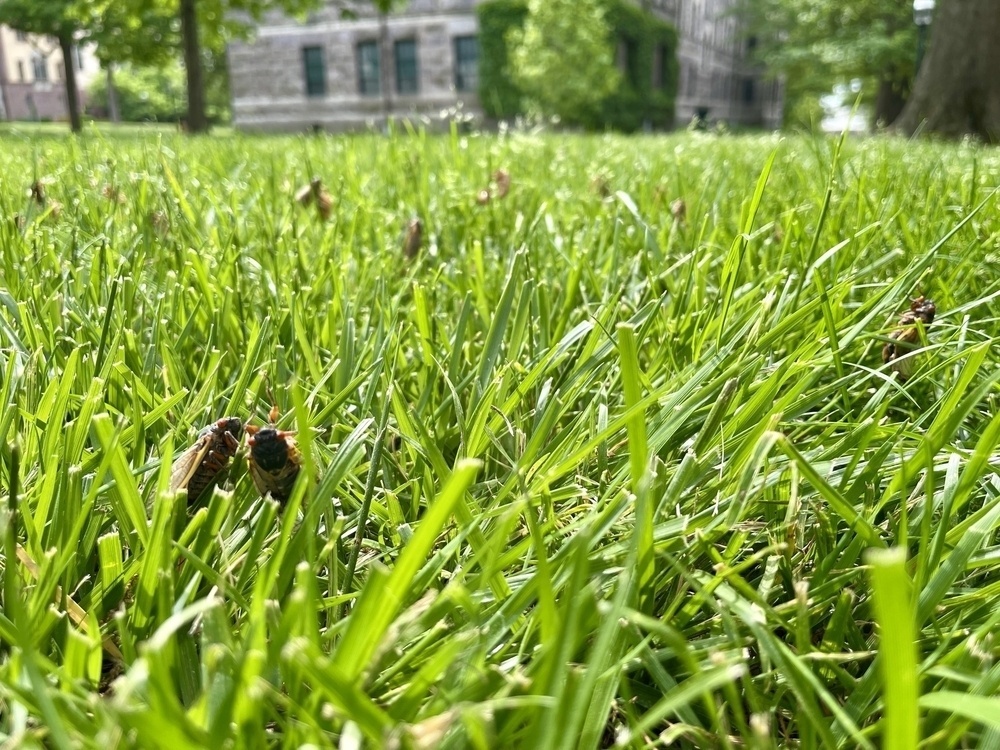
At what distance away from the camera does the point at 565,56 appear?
18766mm

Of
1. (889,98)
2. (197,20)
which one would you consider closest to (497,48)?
(197,20)

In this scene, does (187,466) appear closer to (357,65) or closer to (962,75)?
(962,75)

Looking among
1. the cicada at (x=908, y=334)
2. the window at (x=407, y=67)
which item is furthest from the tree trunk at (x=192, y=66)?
the window at (x=407, y=67)

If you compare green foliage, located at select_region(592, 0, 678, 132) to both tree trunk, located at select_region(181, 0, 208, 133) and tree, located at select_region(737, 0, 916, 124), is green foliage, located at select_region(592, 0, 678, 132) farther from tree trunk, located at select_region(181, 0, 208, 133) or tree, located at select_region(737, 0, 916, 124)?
tree trunk, located at select_region(181, 0, 208, 133)

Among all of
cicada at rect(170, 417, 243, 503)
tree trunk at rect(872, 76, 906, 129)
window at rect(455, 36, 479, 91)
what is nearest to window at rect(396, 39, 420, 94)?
window at rect(455, 36, 479, 91)

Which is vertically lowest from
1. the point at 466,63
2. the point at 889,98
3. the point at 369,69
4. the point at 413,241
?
the point at 413,241

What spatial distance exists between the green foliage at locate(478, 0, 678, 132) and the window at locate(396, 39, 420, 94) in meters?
2.78

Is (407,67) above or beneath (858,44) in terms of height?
above

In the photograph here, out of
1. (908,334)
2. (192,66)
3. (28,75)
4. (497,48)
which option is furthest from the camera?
(28,75)

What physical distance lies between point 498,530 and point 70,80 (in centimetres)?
1940

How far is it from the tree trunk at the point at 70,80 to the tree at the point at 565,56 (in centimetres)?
1013

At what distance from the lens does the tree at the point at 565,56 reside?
60.8 feet

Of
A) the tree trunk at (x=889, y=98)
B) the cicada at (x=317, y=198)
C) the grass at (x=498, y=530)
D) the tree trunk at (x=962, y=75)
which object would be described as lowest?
the grass at (x=498, y=530)

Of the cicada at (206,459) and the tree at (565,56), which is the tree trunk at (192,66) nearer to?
the tree at (565,56)
